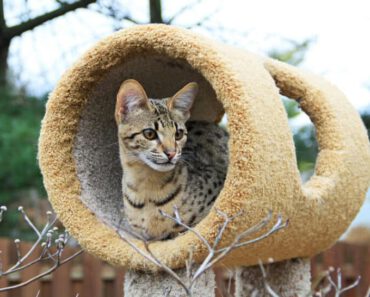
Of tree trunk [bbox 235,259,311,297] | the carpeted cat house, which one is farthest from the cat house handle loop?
tree trunk [bbox 235,259,311,297]

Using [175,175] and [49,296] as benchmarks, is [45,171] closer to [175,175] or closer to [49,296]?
[175,175]

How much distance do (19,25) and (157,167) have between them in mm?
2080

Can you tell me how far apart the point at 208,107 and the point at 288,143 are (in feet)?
2.46

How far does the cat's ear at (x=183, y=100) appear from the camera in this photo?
189cm

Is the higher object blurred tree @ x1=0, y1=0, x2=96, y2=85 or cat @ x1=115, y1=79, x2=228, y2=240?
cat @ x1=115, y1=79, x2=228, y2=240

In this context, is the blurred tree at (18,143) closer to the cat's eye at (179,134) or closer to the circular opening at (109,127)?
the circular opening at (109,127)

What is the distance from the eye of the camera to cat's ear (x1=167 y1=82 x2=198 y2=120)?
189cm

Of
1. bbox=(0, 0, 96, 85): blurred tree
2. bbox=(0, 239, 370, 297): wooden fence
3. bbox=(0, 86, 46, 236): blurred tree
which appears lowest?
bbox=(0, 239, 370, 297): wooden fence

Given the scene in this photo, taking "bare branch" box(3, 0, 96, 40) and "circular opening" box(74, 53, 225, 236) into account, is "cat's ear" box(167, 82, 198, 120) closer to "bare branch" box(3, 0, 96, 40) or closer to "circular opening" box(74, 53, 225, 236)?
"circular opening" box(74, 53, 225, 236)

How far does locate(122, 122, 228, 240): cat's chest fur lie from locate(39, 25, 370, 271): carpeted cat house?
0.08 meters

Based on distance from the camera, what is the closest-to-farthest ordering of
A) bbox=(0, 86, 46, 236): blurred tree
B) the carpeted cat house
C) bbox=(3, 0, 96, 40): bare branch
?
the carpeted cat house → bbox=(0, 86, 46, 236): blurred tree → bbox=(3, 0, 96, 40): bare branch

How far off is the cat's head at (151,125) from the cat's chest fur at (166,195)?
0.07 m

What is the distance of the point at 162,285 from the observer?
6.02 ft

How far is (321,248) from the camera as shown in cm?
221
